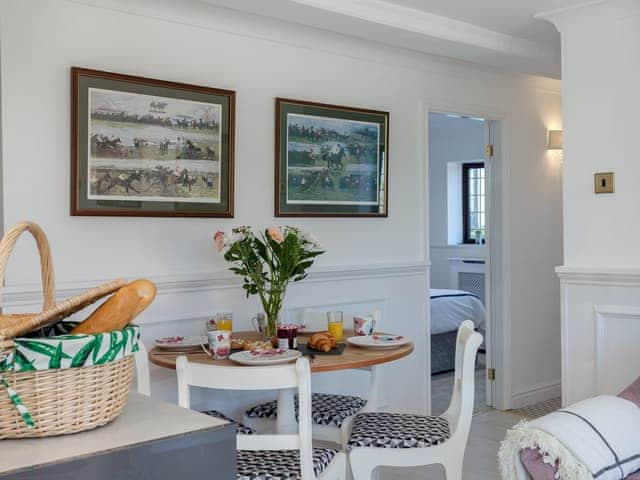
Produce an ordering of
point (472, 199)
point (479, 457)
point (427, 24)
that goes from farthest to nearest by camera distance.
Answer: point (472, 199), point (479, 457), point (427, 24)

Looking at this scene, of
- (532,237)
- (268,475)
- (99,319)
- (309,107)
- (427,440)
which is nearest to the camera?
(99,319)

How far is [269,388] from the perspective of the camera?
2.15m

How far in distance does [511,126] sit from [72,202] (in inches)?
125

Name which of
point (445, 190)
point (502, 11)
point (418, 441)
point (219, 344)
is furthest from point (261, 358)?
point (445, 190)

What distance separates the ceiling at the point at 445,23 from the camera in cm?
342

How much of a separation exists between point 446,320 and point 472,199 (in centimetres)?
213

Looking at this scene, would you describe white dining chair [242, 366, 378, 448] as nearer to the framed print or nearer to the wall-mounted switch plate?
the framed print

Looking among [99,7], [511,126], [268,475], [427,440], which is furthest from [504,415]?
[99,7]

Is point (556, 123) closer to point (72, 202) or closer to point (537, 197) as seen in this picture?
point (537, 197)

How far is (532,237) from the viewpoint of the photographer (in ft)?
16.8

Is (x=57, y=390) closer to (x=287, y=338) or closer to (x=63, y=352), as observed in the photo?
(x=63, y=352)

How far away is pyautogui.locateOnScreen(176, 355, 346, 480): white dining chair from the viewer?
2125 mm

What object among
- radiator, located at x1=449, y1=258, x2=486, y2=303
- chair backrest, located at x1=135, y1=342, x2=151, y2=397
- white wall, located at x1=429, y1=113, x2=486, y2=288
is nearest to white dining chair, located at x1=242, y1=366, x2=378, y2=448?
chair backrest, located at x1=135, y1=342, x2=151, y2=397

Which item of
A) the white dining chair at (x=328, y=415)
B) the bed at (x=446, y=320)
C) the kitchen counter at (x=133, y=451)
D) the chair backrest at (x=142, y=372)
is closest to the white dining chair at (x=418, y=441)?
the white dining chair at (x=328, y=415)
